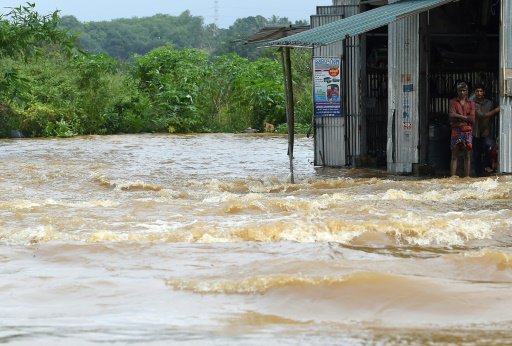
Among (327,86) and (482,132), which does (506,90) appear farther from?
(327,86)

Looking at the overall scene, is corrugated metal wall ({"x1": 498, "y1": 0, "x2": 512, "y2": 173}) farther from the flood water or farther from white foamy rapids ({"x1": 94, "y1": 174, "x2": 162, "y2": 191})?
white foamy rapids ({"x1": 94, "y1": 174, "x2": 162, "y2": 191})

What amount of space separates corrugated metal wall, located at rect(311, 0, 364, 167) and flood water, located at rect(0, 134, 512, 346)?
4.86 feet

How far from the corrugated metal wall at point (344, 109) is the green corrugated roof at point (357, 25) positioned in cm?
210

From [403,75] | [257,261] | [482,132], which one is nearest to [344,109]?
[403,75]

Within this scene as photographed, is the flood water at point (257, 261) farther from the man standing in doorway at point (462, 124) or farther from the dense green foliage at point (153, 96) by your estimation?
the dense green foliage at point (153, 96)

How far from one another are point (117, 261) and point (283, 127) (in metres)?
22.6

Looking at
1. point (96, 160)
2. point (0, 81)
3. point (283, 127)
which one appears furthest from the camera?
point (283, 127)

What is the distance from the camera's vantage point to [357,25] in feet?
48.1

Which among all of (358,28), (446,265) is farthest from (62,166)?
(446,265)

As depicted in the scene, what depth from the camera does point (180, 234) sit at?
1035 cm

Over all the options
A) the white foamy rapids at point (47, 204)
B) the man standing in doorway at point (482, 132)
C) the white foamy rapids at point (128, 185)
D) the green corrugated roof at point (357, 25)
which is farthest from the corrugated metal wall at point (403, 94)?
the white foamy rapids at point (47, 204)

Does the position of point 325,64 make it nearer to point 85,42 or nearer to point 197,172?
point 197,172

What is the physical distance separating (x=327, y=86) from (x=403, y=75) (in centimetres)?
181

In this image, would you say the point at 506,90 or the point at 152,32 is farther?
the point at 152,32
